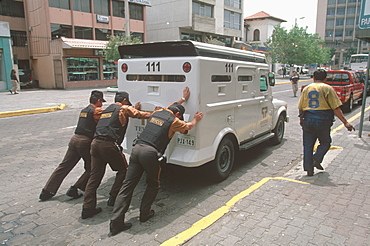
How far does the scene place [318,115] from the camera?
518 cm

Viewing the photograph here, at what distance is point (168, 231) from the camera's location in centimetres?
374

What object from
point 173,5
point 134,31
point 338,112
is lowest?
point 338,112

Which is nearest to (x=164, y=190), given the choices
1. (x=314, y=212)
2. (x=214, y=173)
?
(x=214, y=173)

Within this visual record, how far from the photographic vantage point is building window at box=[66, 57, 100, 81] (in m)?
27.0

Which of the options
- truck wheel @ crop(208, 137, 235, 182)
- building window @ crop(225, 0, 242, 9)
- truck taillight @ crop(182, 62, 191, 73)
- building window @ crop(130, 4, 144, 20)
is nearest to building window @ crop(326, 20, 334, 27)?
building window @ crop(225, 0, 242, 9)

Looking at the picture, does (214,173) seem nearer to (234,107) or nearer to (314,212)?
(234,107)

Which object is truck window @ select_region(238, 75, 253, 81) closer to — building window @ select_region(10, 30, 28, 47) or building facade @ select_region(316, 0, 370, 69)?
building window @ select_region(10, 30, 28, 47)

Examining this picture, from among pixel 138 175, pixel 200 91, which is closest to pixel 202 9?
pixel 200 91

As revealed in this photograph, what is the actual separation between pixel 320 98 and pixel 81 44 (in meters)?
24.5

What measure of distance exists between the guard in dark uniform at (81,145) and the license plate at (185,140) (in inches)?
50.5

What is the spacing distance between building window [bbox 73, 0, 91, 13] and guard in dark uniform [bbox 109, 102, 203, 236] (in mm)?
26711

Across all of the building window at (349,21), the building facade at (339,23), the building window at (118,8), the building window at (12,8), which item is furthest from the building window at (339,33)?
Result: the building window at (12,8)

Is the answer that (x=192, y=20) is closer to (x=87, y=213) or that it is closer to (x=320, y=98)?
(x=320, y=98)

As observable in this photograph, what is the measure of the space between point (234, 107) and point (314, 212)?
2.26 m
